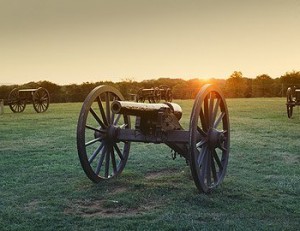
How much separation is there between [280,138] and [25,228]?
915cm

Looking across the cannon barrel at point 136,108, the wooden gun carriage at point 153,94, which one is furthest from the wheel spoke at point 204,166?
the wooden gun carriage at point 153,94

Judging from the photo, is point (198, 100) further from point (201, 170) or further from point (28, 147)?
point (28, 147)

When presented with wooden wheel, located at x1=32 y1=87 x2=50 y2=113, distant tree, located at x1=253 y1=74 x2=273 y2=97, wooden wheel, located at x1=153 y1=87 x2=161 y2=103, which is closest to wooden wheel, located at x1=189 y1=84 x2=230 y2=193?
wooden wheel, located at x1=32 y1=87 x2=50 y2=113

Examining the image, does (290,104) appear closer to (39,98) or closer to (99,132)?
(39,98)

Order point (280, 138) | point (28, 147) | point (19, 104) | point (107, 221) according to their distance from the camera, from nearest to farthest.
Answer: point (107, 221) → point (28, 147) → point (280, 138) → point (19, 104)

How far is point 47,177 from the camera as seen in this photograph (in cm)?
788

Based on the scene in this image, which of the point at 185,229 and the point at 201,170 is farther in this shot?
the point at 201,170

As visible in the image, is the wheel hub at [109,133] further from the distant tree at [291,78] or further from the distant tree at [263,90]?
the distant tree at [291,78]

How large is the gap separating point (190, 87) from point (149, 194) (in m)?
41.9

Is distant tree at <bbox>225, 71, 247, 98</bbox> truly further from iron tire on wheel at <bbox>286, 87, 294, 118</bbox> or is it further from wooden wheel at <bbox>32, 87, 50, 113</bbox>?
iron tire on wheel at <bbox>286, 87, 294, 118</bbox>

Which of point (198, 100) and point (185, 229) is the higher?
point (198, 100)

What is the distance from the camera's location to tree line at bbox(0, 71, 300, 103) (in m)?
42.9

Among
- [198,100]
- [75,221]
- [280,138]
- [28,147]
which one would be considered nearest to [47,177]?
[75,221]

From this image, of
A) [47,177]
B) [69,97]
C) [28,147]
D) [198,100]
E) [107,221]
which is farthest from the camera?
[69,97]
